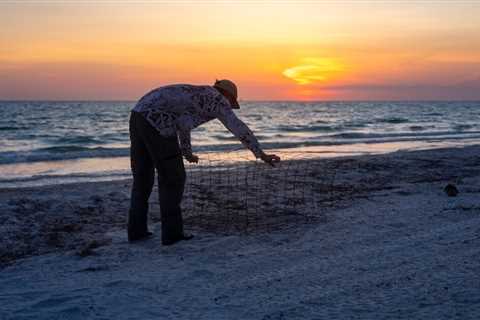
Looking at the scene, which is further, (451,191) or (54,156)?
(54,156)

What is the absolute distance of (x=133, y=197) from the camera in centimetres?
526

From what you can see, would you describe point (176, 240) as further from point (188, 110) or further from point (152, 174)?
point (188, 110)

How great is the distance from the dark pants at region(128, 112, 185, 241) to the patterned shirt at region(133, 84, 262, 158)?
0.10 m

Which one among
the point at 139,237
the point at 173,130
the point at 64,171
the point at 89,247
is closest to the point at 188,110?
the point at 173,130

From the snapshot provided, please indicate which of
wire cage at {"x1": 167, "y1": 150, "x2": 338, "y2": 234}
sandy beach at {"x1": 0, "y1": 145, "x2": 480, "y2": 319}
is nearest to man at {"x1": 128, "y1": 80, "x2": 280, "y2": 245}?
sandy beach at {"x1": 0, "y1": 145, "x2": 480, "y2": 319}

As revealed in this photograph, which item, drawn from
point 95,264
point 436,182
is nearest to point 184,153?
point 95,264

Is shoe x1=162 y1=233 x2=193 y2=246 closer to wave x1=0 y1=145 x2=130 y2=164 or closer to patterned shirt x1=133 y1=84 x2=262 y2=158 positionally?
patterned shirt x1=133 y1=84 x2=262 y2=158

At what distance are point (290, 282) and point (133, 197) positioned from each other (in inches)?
81.5

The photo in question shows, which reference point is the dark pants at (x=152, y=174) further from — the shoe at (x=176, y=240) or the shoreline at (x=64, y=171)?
the shoreline at (x=64, y=171)

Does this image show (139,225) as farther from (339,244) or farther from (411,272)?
(411,272)

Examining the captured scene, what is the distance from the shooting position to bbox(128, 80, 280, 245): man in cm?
468

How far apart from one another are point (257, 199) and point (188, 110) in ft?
9.63

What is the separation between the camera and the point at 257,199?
741 cm

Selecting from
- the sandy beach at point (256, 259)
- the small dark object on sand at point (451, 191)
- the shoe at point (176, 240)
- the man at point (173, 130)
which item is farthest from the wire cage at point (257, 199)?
the small dark object on sand at point (451, 191)
